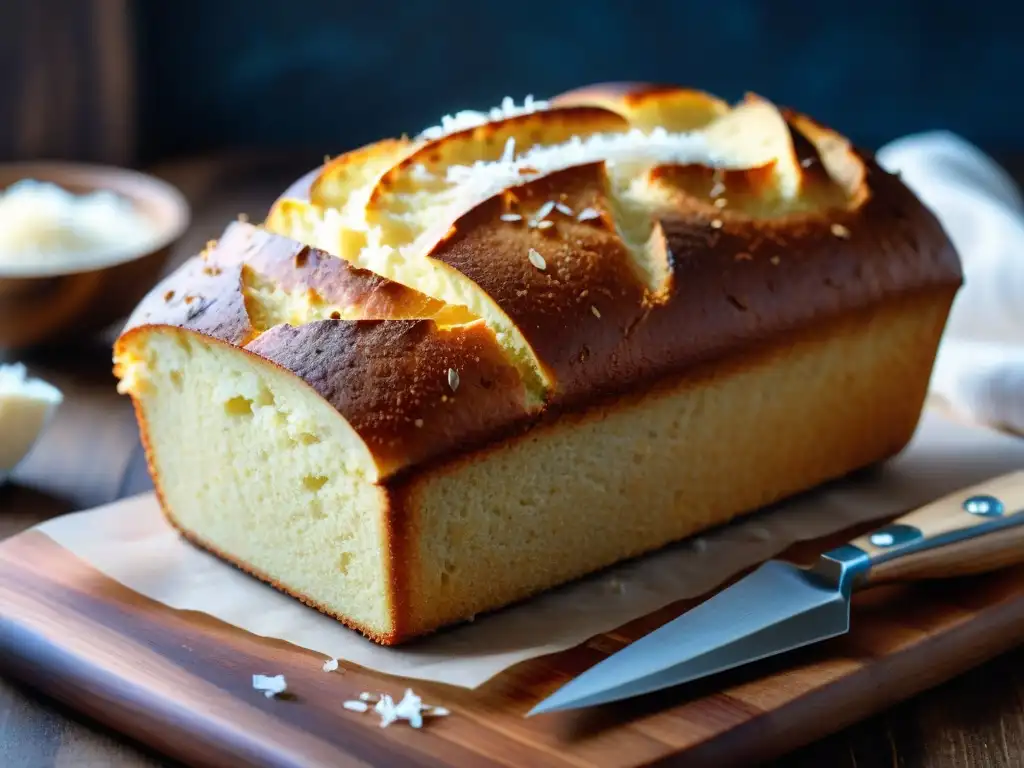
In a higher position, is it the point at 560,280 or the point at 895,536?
the point at 560,280

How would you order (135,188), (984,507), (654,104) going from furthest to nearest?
1. (135,188)
2. (654,104)
3. (984,507)

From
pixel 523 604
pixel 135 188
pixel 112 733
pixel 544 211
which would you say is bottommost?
pixel 112 733

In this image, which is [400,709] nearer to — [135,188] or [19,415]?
[19,415]

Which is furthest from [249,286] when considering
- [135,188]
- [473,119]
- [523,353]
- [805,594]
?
[135,188]

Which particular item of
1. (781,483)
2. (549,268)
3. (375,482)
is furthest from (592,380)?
(781,483)

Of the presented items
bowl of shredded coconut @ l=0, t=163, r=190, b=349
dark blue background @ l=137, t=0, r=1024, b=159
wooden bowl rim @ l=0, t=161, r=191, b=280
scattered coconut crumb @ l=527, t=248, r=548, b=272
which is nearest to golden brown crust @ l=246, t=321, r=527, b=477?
scattered coconut crumb @ l=527, t=248, r=548, b=272

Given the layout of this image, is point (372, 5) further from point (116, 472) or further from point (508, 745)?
point (508, 745)

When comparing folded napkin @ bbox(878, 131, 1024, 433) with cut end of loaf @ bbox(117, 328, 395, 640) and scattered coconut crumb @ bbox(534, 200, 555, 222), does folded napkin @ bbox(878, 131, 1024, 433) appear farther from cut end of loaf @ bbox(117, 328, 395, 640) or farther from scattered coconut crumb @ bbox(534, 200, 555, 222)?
cut end of loaf @ bbox(117, 328, 395, 640)

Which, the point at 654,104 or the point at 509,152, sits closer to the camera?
the point at 509,152

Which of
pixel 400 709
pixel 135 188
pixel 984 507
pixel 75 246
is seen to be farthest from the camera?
pixel 135 188
